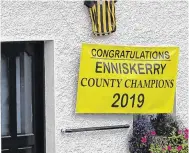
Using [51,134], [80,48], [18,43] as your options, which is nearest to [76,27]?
[80,48]

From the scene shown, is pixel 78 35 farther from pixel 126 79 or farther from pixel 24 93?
pixel 24 93

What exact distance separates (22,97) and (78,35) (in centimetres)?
115

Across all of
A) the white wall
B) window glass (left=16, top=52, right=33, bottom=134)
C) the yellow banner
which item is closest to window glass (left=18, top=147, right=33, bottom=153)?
window glass (left=16, top=52, right=33, bottom=134)

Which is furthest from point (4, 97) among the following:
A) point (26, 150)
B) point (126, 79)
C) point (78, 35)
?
point (126, 79)

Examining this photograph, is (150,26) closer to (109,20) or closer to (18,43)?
(109,20)

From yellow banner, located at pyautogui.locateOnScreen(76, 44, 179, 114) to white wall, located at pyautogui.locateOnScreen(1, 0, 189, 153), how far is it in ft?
0.38

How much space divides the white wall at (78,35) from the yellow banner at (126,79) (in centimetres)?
12

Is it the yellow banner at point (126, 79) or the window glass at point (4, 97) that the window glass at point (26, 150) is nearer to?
the window glass at point (4, 97)

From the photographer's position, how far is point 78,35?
332 inches

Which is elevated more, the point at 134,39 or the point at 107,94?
the point at 134,39

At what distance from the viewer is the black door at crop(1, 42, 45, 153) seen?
329 inches

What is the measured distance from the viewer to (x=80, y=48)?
8453 mm

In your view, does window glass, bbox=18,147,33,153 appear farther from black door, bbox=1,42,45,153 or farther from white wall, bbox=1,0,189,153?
white wall, bbox=1,0,189,153

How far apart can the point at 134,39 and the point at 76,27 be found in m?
0.96
